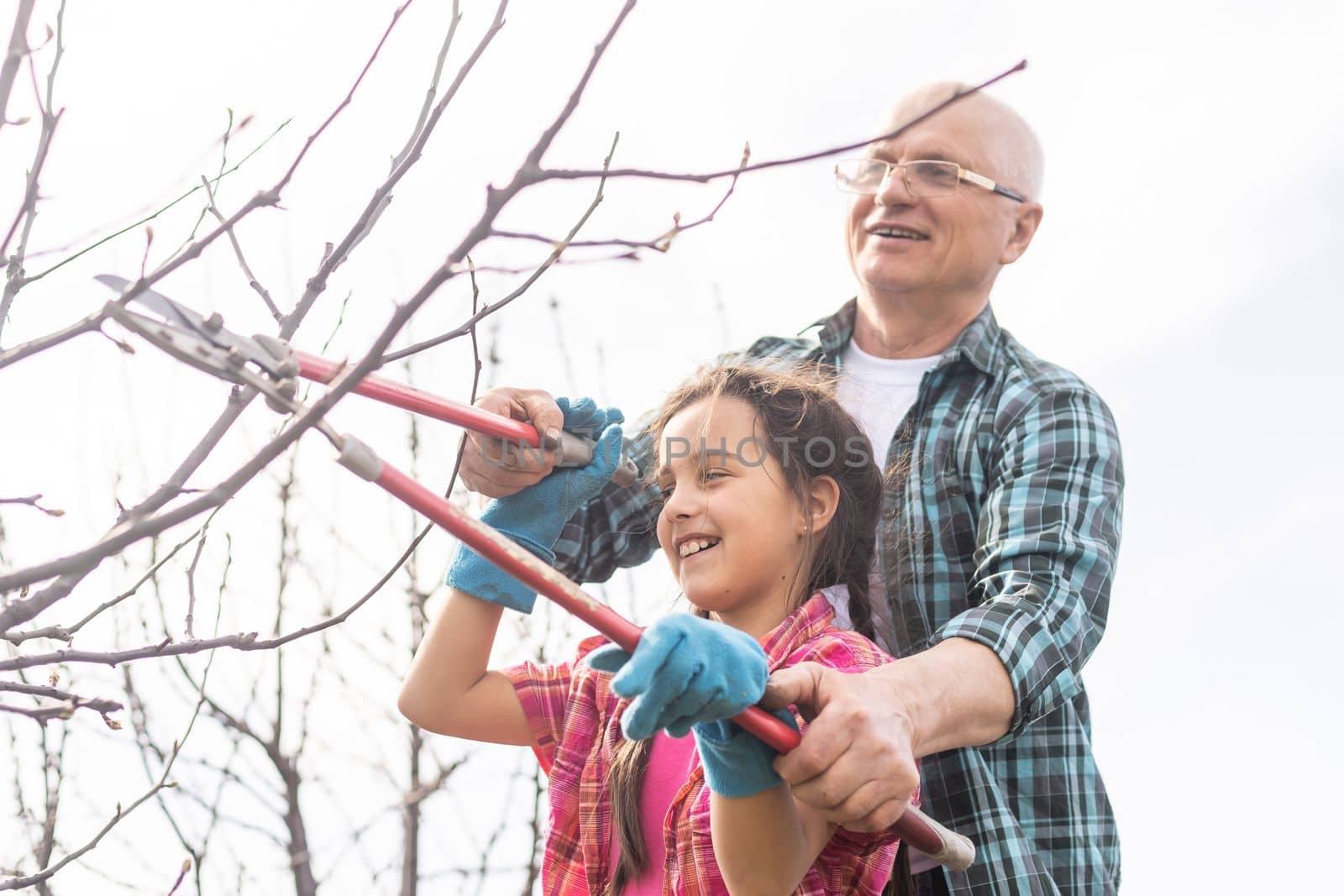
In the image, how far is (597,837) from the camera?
7.93 ft

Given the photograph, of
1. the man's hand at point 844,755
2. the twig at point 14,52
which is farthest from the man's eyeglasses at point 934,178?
the twig at point 14,52

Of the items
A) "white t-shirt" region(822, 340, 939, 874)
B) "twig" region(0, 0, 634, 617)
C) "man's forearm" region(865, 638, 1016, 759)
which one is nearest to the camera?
"twig" region(0, 0, 634, 617)

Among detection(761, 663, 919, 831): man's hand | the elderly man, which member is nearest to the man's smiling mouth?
the elderly man

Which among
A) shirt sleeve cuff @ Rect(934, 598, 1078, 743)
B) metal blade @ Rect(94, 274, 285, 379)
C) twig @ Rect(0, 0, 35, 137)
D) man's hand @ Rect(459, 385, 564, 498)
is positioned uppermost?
man's hand @ Rect(459, 385, 564, 498)

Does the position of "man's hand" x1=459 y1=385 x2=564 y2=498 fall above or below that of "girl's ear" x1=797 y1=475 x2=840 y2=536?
above

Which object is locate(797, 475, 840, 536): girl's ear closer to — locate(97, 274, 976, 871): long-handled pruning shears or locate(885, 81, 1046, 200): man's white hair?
locate(97, 274, 976, 871): long-handled pruning shears

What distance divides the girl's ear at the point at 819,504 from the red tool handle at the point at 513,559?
2.55ft

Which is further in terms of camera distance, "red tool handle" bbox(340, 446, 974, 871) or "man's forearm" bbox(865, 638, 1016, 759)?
"man's forearm" bbox(865, 638, 1016, 759)

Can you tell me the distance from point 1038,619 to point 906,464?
2.17 ft

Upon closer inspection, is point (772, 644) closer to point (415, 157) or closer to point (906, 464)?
point (906, 464)

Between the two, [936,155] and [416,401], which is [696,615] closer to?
[416,401]

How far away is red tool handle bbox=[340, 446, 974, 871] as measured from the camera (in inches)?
60.9

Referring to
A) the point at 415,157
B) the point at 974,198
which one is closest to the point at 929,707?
the point at 415,157

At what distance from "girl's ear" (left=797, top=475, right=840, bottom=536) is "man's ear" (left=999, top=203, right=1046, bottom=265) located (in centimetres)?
117
